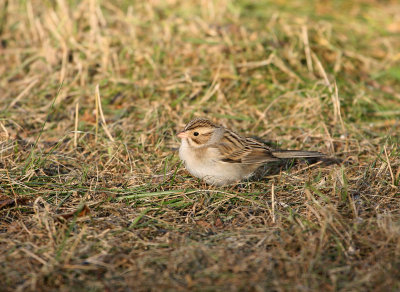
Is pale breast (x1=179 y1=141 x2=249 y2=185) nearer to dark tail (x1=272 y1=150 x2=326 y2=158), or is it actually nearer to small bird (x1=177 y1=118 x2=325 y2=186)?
small bird (x1=177 y1=118 x2=325 y2=186)

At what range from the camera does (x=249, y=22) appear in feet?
26.1

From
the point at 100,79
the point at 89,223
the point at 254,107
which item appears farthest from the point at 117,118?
the point at 89,223

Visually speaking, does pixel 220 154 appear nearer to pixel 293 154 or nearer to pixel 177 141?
pixel 293 154

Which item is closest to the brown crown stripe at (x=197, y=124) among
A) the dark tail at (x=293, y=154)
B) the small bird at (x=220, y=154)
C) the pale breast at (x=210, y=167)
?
the small bird at (x=220, y=154)

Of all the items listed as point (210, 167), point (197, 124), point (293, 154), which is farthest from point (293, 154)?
point (197, 124)

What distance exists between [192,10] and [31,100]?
325cm

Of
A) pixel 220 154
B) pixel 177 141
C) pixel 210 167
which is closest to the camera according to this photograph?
pixel 210 167

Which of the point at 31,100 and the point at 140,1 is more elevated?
the point at 140,1

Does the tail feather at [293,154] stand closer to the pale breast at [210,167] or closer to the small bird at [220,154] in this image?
the small bird at [220,154]

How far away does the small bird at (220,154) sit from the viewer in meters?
4.65

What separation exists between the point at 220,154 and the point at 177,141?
88 centimetres

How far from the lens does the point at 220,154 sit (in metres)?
4.81

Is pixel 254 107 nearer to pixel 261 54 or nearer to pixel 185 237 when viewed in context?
pixel 261 54

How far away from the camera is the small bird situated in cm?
465
